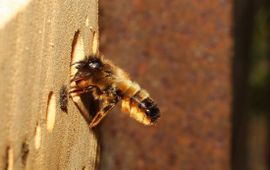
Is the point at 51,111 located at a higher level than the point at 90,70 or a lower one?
lower

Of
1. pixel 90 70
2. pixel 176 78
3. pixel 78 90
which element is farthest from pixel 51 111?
pixel 176 78

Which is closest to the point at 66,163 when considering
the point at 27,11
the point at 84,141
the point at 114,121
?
the point at 84,141

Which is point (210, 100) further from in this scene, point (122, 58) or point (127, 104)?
point (127, 104)

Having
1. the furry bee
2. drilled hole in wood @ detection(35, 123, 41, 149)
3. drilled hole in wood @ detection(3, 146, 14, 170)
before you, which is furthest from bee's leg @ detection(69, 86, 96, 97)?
drilled hole in wood @ detection(3, 146, 14, 170)

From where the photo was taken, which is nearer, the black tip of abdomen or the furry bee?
the furry bee

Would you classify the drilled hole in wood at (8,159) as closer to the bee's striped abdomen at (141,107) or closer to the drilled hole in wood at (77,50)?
the drilled hole in wood at (77,50)

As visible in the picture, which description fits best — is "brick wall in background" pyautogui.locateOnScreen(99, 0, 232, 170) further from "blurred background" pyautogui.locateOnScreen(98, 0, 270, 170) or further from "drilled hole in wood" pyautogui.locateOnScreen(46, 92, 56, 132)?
"drilled hole in wood" pyautogui.locateOnScreen(46, 92, 56, 132)

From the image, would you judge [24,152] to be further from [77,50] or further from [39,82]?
[77,50]
